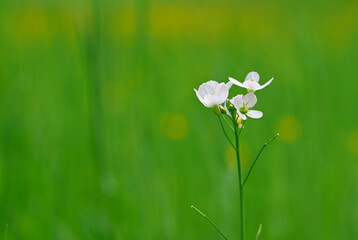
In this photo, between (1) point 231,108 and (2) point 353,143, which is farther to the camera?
(2) point 353,143

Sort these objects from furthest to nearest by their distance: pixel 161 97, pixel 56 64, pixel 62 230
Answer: pixel 56 64, pixel 161 97, pixel 62 230

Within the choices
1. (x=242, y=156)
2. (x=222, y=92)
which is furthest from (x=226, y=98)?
(x=242, y=156)

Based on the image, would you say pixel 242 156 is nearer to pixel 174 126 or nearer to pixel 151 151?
pixel 174 126

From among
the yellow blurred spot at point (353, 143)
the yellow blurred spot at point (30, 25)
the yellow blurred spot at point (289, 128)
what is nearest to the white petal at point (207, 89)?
the yellow blurred spot at point (289, 128)

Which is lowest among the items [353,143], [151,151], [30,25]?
[30,25]

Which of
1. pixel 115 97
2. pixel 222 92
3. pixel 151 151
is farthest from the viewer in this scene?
pixel 115 97

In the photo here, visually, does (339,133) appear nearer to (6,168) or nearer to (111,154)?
(111,154)

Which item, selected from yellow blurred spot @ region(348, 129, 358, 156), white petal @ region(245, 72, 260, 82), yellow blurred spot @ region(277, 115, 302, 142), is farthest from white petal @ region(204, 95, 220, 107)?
yellow blurred spot @ region(348, 129, 358, 156)

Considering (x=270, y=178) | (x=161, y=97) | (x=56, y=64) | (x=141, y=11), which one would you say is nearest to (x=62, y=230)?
(x=141, y=11)
